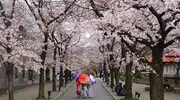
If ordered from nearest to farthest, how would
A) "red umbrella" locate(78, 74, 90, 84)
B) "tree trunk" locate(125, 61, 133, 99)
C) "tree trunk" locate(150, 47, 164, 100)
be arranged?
"tree trunk" locate(150, 47, 164, 100), "tree trunk" locate(125, 61, 133, 99), "red umbrella" locate(78, 74, 90, 84)

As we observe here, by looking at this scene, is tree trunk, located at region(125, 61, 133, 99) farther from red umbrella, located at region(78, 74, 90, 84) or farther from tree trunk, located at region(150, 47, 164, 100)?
tree trunk, located at region(150, 47, 164, 100)

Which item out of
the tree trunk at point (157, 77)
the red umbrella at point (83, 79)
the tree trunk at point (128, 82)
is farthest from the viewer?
the red umbrella at point (83, 79)

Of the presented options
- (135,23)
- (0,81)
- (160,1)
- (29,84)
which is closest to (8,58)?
(135,23)

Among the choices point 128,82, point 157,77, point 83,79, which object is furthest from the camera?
point 83,79

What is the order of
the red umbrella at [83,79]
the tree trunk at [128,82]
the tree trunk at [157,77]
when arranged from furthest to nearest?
the red umbrella at [83,79] < the tree trunk at [128,82] < the tree trunk at [157,77]

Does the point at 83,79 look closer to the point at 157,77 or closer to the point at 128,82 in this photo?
the point at 128,82

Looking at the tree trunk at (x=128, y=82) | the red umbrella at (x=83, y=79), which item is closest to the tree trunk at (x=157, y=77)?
the tree trunk at (x=128, y=82)

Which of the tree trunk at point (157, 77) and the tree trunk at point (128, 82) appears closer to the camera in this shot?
the tree trunk at point (157, 77)

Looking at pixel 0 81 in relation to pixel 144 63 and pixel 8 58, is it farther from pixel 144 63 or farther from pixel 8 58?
pixel 144 63

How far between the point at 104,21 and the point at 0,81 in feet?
56.2

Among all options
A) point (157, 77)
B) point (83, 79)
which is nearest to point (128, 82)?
point (83, 79)

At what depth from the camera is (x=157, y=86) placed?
585 inches

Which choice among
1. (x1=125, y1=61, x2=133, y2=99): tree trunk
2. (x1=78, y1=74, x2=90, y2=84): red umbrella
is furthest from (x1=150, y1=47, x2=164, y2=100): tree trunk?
(x1=78, y1=74, x2=90, y2=84): red umbrella

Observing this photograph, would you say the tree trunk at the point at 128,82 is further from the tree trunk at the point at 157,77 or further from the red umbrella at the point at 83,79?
the tree trunk at the point at 157,77
